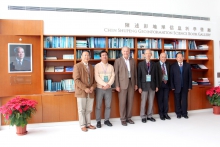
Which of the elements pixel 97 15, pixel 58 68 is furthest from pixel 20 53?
pixel 97 15

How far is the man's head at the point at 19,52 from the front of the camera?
3804 mm

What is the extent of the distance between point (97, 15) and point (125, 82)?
1.89 metres

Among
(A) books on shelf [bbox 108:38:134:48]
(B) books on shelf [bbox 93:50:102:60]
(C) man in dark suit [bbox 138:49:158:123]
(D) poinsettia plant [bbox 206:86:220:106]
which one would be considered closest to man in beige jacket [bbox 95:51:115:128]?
(B) books on shelf [bbox 93:50:102:60]

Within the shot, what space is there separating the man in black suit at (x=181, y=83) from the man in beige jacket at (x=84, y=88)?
2.12 metres

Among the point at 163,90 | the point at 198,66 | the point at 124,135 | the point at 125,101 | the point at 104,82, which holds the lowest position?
the point at 124,135

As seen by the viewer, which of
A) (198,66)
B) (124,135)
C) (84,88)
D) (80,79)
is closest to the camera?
(124,135)

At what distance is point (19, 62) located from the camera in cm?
383

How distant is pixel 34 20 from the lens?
384cm

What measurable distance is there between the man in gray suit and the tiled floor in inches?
14.0

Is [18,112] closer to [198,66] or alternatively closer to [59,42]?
[59,42]

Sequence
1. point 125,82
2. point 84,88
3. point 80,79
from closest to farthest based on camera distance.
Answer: point 84,88 → point 80,79 → point 125,82

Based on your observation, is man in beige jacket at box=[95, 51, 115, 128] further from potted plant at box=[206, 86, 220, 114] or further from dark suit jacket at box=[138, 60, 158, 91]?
potted plant at box=[206, 86, 220, 114]

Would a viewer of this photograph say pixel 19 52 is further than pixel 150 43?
No

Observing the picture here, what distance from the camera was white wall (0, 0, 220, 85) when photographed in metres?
3.88
